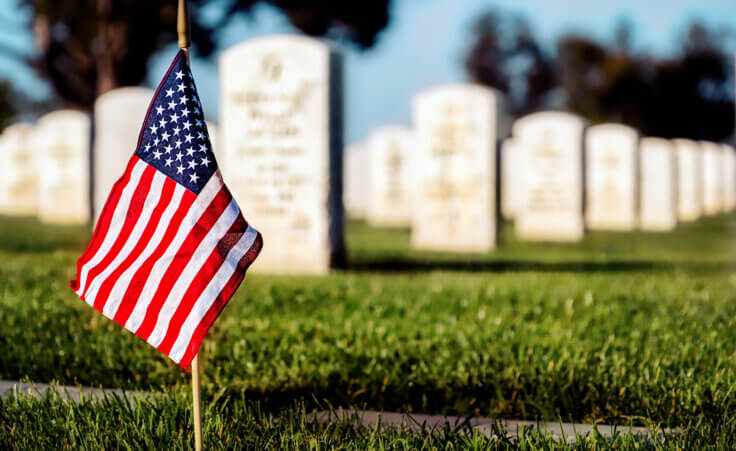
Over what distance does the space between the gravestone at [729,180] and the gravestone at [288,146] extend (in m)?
27.8

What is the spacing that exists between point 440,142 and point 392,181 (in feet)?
27.1

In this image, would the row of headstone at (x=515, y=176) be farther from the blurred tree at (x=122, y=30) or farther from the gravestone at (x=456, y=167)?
the blurred tree at (x=122, y=30)

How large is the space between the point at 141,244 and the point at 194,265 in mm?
235

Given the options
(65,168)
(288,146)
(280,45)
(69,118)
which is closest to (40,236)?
(65,168)

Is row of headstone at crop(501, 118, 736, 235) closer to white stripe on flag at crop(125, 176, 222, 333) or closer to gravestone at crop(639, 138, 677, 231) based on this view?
gravestone at crop(639, 138, 677, 231)

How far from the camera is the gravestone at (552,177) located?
16.5 m

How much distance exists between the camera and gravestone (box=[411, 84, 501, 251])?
13.0m

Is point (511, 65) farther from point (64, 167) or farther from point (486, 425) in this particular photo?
point (486, 425)

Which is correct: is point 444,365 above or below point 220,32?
below

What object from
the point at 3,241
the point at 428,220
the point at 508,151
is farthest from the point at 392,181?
the point at 3,241

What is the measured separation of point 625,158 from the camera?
68.6 feet

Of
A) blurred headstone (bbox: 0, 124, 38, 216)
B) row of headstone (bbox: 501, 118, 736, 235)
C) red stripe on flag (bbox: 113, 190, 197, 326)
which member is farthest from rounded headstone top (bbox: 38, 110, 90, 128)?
red stripe on flag (bbox: 113, 190, 197, 326)

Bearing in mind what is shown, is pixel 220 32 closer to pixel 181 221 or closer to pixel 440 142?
pixel 440 142

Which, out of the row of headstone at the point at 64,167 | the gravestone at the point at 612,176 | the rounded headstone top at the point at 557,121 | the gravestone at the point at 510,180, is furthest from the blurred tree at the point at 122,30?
the rounded headstone top at the point at 557,121
